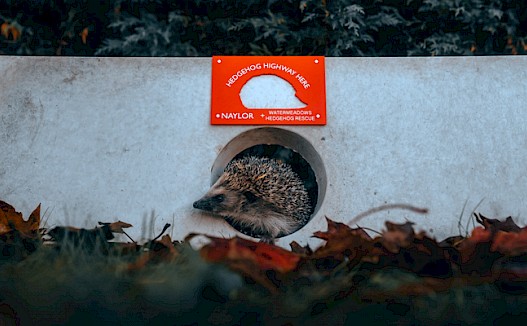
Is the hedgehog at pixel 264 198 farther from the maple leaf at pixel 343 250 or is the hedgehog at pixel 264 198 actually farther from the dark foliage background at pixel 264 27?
the maple leaf at pixel 343 250

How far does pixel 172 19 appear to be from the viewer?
207 inches

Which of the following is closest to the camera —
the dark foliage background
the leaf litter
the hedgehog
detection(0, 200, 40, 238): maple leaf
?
the leaf litter

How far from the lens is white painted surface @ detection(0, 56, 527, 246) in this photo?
3.29 m

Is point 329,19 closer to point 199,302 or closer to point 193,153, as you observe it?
point 193,153

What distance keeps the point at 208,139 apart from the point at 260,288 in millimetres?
2316

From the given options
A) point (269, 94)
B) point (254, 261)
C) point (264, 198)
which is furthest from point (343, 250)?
point (264, 198)

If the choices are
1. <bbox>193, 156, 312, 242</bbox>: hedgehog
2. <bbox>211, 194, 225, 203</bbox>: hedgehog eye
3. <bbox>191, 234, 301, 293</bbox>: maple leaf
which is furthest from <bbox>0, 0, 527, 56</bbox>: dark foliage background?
<bbox>191, 234, 301, 293</bbox>: maple leaf

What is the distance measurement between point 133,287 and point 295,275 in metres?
0.32

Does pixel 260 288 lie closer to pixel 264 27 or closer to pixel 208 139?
pixel 208 139

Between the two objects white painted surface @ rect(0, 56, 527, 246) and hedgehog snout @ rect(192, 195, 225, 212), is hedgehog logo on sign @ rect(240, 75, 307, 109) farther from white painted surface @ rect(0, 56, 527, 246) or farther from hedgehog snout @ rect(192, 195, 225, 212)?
hedgehog snout @ rect(192, 195, 225, 212)

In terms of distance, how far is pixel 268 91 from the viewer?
11.4 feet

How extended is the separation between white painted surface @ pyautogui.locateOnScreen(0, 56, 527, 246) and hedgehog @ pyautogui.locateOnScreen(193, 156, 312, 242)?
572 mm

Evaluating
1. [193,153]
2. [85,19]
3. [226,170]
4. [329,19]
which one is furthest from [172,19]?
[193,153]

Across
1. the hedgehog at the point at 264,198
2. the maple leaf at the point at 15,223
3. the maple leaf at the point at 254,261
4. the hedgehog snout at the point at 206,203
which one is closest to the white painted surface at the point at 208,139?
the hedgehog snout at the point at 206,203
